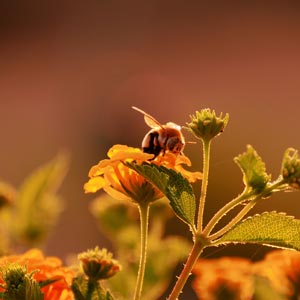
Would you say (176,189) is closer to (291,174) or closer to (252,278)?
(291,174)

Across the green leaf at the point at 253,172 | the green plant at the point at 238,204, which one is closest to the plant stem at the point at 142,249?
the green plant at the point at 238,204

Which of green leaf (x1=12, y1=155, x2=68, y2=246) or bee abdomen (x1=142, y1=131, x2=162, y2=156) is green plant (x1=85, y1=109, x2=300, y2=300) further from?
green leaf (x1=12, y1=155, x2=68, y2=246)

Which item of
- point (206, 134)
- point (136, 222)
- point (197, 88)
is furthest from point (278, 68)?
point (206, 134)

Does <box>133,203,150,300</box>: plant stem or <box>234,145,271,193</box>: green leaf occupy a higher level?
<box>234,145,271,193</box>: green leaf

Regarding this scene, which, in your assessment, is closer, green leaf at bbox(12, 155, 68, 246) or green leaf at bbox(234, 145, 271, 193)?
green leaf at bbox(234, 145, 271, 193)

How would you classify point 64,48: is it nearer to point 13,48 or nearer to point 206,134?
point 13,48

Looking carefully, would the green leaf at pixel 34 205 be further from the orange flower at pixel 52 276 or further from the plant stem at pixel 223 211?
the plant stem at pixel 223 211

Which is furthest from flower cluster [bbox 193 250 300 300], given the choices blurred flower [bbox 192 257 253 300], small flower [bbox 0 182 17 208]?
small flower [bbox 0 182 17 208]
